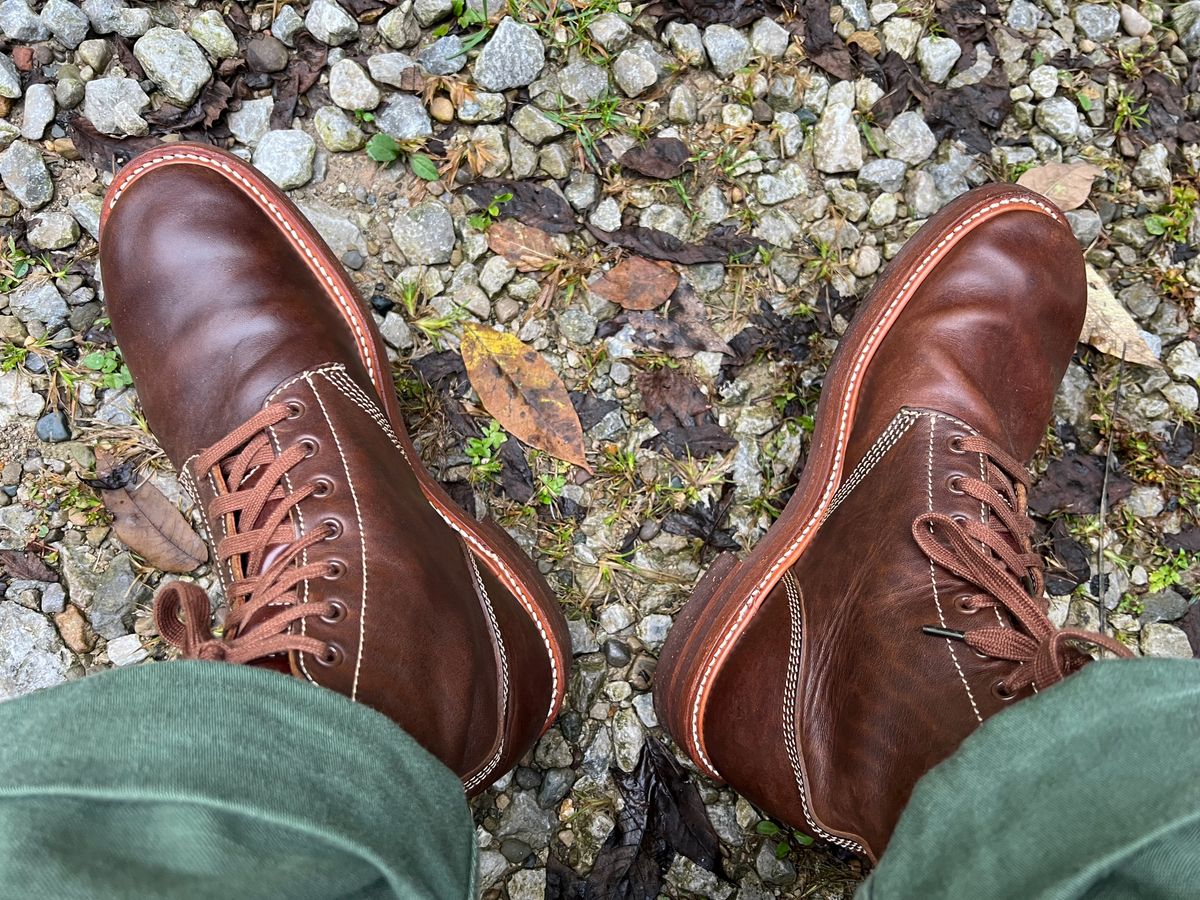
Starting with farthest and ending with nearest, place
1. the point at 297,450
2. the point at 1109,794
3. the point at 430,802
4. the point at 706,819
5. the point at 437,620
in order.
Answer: the point at 706,819
the point at 297,450
the point at 437,620
the point at 430,802
the point at 1109,794

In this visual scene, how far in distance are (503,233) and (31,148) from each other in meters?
0.99

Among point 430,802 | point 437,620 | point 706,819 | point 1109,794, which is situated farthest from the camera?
point 706,819

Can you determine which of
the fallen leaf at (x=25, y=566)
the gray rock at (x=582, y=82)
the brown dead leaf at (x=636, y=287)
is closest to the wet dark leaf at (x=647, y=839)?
the brown dead leaf at (x=636, y=287)

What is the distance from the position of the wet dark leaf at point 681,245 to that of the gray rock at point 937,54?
536 mm

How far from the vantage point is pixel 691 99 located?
1830 millimetres

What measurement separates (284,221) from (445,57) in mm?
489

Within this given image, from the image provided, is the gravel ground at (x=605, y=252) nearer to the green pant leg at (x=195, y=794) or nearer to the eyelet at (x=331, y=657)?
the eyelet at (x=331, y=657)

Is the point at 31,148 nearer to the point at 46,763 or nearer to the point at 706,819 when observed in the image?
the point at 46,763

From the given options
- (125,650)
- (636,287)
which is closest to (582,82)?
(636,287)

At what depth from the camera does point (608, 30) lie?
179cm

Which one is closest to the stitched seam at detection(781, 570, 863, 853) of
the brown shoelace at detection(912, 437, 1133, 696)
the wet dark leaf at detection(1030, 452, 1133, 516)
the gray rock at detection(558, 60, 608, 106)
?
the brown shoelace at detection(912, 437, 1133, 696)

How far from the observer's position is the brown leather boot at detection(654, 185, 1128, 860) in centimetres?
134

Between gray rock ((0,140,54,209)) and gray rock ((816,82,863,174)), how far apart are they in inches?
63.8

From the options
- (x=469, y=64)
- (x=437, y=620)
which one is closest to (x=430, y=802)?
(x=437, y=620)
